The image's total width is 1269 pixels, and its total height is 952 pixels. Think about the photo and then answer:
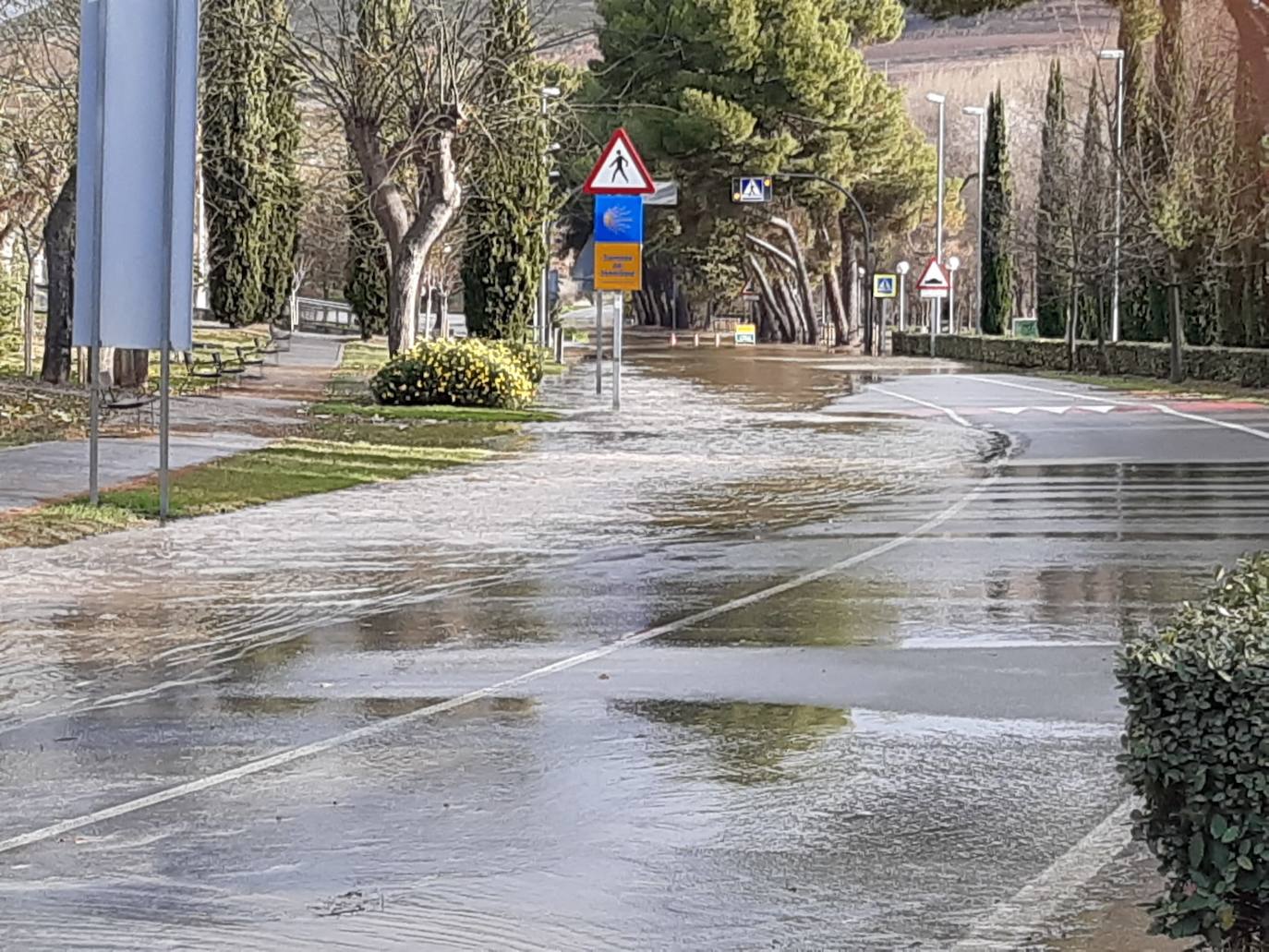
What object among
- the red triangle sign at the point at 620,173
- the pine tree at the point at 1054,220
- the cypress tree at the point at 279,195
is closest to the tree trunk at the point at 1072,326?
the pine tree at the point at 1054,220

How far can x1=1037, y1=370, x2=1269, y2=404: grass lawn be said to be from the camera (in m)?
35.1

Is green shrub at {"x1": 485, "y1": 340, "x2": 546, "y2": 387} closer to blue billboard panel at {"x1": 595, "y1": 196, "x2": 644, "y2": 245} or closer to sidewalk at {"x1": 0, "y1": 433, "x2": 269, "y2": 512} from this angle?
blue billboard panel at {"x1": 595, "y1": 196, "x2": 644, "y2": 245}

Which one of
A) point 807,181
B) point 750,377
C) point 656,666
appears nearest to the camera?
point 656,666

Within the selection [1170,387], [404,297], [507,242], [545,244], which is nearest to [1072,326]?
[1170,387]

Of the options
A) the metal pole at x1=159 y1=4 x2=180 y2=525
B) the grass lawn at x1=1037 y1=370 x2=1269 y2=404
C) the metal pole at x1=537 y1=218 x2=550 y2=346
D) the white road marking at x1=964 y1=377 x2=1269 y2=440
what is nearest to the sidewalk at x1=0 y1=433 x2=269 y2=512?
the metal pole at x1=159 y1=4 x2=180 y2=525

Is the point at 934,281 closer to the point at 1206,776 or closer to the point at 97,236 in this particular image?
the point at 97,236

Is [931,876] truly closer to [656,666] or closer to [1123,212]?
[656,666]

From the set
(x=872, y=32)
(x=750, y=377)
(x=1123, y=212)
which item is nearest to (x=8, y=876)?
(x=750, y=377)

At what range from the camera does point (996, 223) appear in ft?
213

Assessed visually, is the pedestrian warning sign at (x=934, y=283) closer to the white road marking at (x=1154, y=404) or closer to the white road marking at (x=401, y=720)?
the white road marking at (x=1154, y=404)

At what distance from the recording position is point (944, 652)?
937 centimetres

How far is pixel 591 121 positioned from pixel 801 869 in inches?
2547

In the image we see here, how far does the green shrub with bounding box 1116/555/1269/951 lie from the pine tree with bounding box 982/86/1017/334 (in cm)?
6055

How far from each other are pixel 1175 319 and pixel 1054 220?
10225 mm
